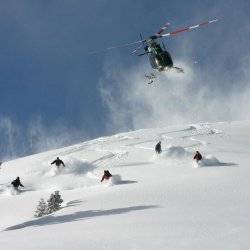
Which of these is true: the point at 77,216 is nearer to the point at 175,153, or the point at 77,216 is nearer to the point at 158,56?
the point at 175,153

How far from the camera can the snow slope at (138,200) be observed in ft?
41.2

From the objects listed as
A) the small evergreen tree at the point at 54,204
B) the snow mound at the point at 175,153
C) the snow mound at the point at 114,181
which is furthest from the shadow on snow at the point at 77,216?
the snow mound at the point at 175,153

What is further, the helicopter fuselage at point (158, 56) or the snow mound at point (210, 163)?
the helicopter fuselage at point (158, 56)

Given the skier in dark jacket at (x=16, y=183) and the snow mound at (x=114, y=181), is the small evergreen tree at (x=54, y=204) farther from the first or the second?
the skier in dark jacket at (x=16, y=183)

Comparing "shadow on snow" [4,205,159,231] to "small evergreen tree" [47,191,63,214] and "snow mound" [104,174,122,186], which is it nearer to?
"small evergreen tree" [47,191,63,214]

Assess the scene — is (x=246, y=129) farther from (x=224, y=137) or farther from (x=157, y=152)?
(x=157, y=152)

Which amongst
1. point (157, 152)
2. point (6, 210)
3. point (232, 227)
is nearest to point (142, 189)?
point (6, 210)

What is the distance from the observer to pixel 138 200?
19391 millimetres

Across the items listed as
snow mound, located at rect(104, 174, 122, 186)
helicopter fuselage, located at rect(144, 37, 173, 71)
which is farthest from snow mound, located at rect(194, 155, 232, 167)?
helicopter fuselage, located at rect(144, 37, 173, 71)

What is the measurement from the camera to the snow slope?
494 inches

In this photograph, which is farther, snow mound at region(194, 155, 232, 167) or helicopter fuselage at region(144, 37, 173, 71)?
helicopter fuselage at region(144, 37, 173, 71)

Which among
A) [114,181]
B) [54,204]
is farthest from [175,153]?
[54,204]

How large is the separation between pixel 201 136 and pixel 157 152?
460 inches

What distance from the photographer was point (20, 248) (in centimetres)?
1206
